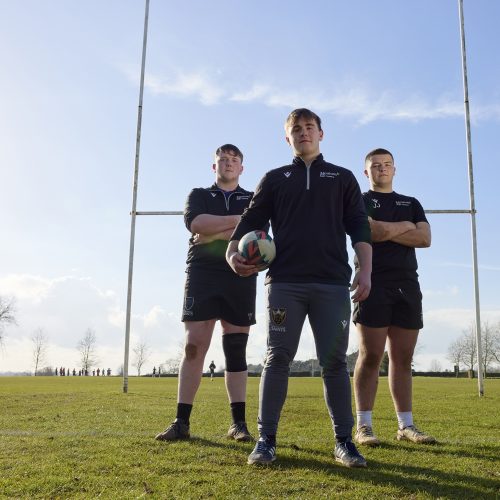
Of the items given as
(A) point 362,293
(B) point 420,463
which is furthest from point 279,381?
(B) point 420,463

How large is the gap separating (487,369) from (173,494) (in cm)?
7949

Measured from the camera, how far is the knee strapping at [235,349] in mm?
4902

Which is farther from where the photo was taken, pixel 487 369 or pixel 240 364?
pixel 487 369

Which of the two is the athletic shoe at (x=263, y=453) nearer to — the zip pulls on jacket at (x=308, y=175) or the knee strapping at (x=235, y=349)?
the knee strapping at (x=235, y=349)

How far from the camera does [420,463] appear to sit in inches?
142

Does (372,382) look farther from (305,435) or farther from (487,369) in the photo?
(487,369)

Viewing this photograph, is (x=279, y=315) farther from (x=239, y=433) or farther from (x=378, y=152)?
(x=378, y=152)

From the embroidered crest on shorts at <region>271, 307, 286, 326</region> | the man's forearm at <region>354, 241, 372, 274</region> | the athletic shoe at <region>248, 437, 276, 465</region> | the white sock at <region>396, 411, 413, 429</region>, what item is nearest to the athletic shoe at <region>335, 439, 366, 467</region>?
the athletic shoe at <region>248, 437, 276, 465</region>

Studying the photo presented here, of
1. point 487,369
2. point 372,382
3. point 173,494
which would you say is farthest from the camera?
point 487,369

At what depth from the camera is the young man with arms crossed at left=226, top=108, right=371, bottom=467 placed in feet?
12.0

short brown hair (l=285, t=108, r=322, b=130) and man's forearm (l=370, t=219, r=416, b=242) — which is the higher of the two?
short brown hair (l=285, t=108, r=322, b=130)

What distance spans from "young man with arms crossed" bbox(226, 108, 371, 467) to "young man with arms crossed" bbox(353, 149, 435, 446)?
0.98 meters

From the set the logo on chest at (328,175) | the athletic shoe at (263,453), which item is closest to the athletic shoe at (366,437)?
the athletic shoe at (263,453)

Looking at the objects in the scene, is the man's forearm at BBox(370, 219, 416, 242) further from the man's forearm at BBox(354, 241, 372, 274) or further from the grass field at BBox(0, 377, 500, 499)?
the grass field at BBox(0, 377, 500, 499)
